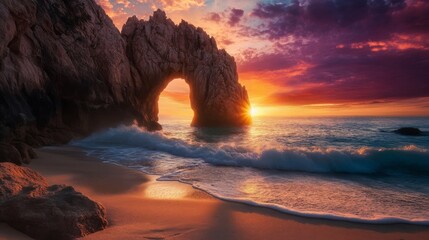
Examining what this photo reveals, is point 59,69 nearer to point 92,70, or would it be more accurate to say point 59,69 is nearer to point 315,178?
point 92,70

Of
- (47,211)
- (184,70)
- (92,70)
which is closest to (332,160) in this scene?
(47,211)

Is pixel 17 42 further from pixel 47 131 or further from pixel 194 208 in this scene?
pixel 194 208

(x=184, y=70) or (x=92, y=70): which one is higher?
(x=184, y=70)

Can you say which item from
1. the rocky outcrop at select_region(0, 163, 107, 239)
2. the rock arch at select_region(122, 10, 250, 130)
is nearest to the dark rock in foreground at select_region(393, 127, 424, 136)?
the rock arch at select_region(122, 10, 250, 130)

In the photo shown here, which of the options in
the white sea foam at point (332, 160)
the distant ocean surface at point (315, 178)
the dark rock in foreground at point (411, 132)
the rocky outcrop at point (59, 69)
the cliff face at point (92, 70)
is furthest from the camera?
the dark rock in foreground at point (411, 132)

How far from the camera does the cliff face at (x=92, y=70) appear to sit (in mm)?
12687

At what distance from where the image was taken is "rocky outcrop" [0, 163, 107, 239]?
A: 3.12 metres

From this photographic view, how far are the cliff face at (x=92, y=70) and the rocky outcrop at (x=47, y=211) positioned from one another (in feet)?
22.8

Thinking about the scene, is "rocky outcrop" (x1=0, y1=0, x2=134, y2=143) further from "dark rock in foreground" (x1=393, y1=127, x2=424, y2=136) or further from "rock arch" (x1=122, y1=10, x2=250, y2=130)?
"dark rock in foreground" (x1=393, y1=127, x2=424, y2=136)

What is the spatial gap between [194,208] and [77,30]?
2106cm

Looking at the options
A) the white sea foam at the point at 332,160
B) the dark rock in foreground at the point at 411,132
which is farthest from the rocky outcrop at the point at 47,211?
the dark rock in foreground at the point at 411,132

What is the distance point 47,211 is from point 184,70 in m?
35.9

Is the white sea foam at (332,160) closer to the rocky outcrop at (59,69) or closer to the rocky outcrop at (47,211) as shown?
the rocky outcrop at (47,211)

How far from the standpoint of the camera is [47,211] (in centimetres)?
324
